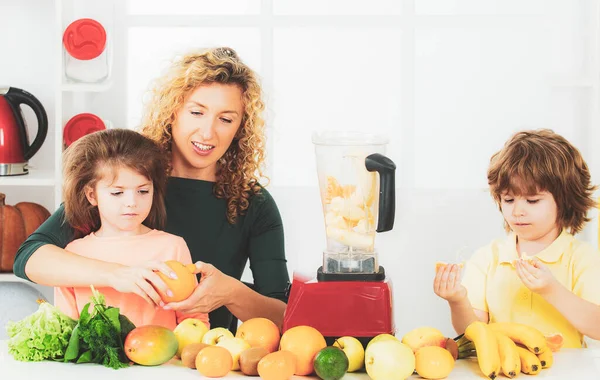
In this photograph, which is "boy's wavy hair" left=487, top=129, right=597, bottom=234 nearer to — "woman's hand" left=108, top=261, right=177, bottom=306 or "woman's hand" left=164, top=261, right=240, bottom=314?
"woman's hand" left=164, top=261, right=240, bottom=314

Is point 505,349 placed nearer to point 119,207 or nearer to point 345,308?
point 345,308

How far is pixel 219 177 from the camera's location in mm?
2223

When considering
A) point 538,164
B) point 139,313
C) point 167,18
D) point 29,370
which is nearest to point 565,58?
point 538,164

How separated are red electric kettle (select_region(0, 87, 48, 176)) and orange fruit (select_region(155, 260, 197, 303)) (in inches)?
48.3

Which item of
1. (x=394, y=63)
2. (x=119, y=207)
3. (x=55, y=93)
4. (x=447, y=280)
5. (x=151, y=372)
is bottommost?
(x=151, y=372)

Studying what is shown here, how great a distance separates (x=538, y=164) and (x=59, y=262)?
1.10m

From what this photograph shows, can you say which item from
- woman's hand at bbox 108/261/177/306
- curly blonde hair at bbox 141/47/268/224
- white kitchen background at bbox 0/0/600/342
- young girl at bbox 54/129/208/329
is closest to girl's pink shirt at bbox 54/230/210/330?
young girl at bbox 54/129/208/329

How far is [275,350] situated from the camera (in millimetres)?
1508

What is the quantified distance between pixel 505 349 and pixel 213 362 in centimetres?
49

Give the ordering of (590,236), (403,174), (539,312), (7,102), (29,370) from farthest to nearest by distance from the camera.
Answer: (403,174), (590,236), (7,102), (539,312), (29,370)

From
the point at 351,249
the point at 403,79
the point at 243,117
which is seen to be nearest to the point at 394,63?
the point at 403,79

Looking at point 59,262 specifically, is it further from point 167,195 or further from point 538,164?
point 538,164

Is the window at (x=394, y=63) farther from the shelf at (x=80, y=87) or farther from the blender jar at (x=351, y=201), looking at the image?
the blender jar at (x=351, y=201)

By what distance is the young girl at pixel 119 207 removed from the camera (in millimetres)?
1875
